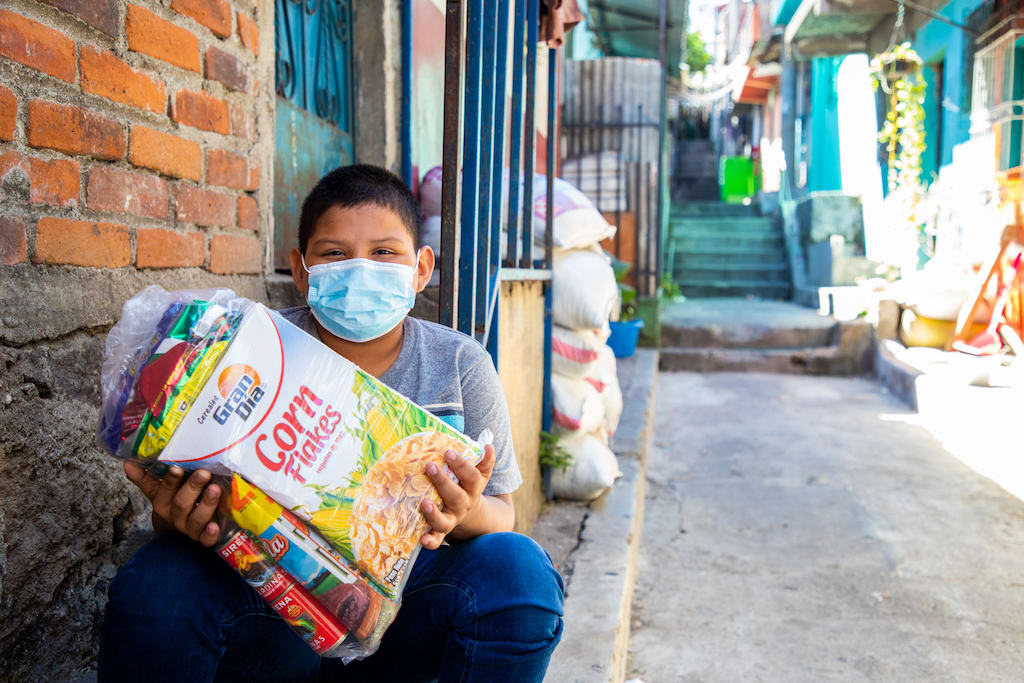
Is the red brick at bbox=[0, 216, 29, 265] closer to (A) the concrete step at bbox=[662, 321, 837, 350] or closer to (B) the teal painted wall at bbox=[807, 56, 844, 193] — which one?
(A) the concrete step at bbox=[662, 321, 837, 350]

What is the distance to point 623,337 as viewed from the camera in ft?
20.4

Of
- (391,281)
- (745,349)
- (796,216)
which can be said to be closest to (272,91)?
(391,281)

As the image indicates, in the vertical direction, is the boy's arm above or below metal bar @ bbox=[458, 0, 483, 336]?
below

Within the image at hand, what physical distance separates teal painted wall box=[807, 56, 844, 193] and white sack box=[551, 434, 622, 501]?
9.86 meters

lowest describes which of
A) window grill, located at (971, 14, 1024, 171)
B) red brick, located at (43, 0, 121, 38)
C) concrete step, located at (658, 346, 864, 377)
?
concrete step, located at (658, 346, 864, 377)

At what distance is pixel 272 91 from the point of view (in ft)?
6.82

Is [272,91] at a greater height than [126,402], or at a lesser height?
greater

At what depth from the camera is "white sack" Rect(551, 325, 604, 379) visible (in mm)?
3109

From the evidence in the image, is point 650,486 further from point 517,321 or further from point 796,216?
point 796,216

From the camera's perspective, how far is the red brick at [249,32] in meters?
1.89

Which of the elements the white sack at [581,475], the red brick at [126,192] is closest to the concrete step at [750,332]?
the white sack at [581,475]

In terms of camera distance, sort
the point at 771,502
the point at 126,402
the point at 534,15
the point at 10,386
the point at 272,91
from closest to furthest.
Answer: the point at 126,402 < the point at 10,386 < the point at 272,91 < the point at 534,15 < the point at 771,502

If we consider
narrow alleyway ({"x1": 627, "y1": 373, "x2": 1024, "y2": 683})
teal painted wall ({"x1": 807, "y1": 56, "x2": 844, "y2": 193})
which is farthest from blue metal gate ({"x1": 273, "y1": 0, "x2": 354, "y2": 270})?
teal painted wall ({"x1": 807, "y1": 56, "x2": 844, "y2": 193})

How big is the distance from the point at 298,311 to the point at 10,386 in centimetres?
48
